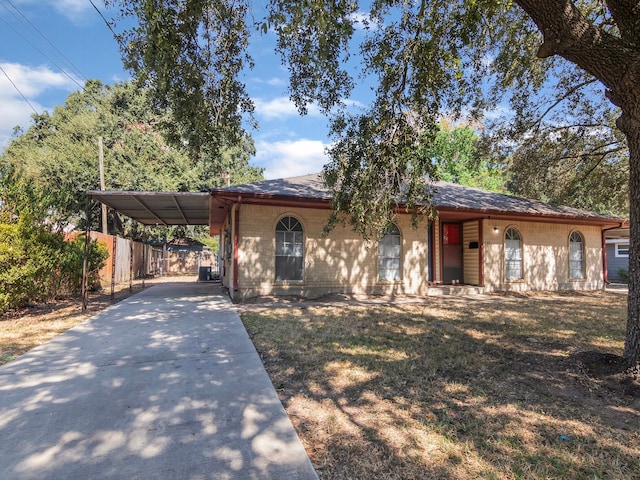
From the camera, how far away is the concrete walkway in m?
2.49

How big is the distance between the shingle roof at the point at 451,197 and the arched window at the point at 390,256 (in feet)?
5.61

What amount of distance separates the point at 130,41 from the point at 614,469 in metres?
6.83

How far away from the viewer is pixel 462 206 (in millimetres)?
12109

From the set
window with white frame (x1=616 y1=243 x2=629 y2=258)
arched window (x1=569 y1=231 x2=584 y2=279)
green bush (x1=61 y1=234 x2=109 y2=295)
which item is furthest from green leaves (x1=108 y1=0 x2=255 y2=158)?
window with white frame (x1=616 y1=243 x2=629 y2=258)

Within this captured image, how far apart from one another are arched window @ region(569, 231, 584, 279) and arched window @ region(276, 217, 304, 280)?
36.5 feet

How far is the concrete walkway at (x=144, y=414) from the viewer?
2486 mm

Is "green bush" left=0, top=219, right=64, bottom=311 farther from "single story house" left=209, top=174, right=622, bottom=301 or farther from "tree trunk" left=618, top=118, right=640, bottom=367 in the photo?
"tree trunk" left=618, top=118, right=640, bottom=367

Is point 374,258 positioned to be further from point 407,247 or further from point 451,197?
point 451,197

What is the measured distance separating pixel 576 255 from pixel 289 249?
1186 centimetres

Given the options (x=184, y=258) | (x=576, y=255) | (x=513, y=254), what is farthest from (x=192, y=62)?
(x=184, y=258)

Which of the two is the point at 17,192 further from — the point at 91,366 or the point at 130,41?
the point at 91,366

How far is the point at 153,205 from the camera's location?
41.6 feet

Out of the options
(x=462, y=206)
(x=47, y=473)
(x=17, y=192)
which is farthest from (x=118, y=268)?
(x=47, y=473)

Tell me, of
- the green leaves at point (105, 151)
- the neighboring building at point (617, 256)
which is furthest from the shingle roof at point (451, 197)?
the green leaves at point (105, 151)
